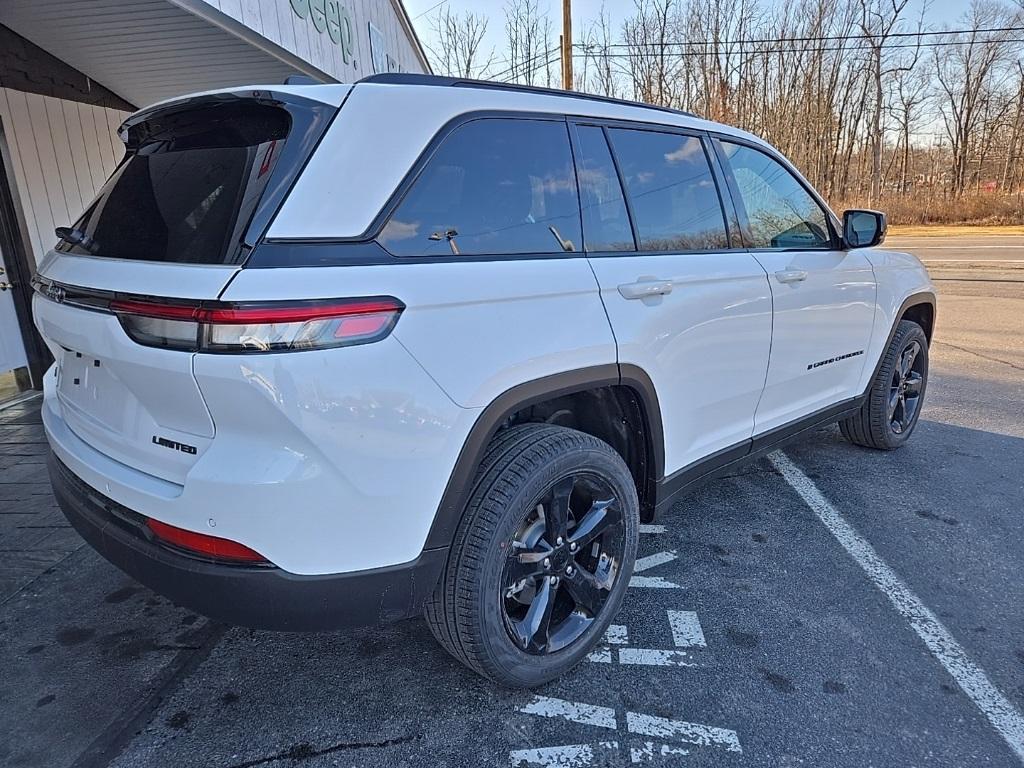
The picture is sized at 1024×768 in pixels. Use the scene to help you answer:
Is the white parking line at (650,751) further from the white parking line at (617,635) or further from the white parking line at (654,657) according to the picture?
the white parking line at (617,635)

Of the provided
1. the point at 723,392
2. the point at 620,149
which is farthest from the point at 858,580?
the point at 620,149

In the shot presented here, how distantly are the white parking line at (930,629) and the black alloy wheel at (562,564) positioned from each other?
124cm

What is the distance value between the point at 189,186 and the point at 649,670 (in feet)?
7.27

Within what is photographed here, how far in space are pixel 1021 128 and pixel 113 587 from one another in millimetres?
40890

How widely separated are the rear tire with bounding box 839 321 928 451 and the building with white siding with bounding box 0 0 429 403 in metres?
4.79

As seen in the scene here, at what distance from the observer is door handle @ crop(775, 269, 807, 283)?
121 inches

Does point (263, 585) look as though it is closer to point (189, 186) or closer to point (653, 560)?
point (189, 186)

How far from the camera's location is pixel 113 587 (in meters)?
2.91

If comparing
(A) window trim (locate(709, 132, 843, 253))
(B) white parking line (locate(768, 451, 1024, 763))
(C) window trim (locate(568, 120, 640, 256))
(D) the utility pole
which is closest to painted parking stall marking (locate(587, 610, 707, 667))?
(B) white parking line (locate(768, 451, 1024, 763))

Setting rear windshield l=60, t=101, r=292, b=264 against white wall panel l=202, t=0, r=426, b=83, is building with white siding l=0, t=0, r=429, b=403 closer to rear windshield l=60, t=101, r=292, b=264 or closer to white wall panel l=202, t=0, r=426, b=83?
white wall panel l=202, t=0, r=426, b=83

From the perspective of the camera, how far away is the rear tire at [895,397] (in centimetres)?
416

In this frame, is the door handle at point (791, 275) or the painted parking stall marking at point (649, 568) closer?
the painted parking stall marking at point (649, 568)

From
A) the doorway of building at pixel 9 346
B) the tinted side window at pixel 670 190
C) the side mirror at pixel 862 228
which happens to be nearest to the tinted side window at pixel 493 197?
the tinted side window at pixel 670 190

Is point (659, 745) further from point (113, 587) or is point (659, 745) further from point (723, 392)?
point (113, 587)
